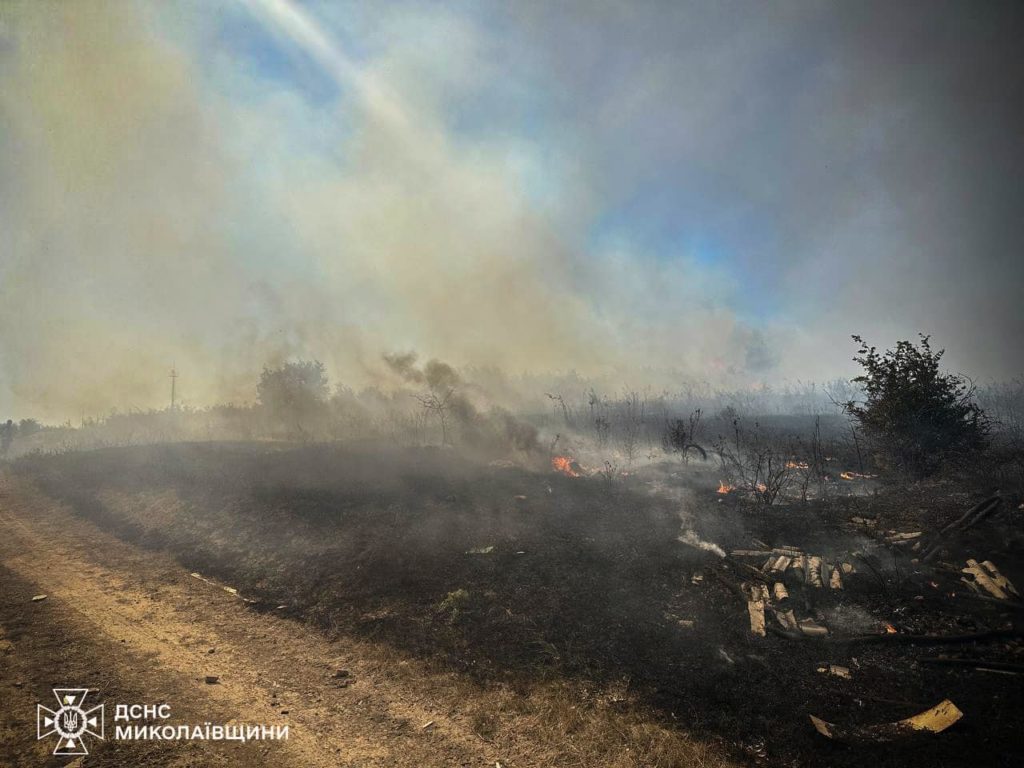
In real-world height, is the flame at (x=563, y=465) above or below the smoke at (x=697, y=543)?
above

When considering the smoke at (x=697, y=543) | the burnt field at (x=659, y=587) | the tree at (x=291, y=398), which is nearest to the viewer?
the burnt field at (x=659, y=587)

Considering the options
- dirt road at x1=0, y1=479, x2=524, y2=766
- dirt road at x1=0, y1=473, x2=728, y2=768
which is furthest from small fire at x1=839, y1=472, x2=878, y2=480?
dirt road at x1=0, y1=479, x2=524, y2=766

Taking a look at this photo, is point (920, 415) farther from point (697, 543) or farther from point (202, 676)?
point (202, 676)

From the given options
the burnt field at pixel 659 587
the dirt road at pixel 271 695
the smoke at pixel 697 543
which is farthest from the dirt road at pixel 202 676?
the smoke at pixel 697 543

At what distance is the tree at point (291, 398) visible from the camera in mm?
40969

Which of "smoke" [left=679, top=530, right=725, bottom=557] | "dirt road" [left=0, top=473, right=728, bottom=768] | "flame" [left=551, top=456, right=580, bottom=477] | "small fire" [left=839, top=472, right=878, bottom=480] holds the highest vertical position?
"flame" [left=551, top=456, right=580, bottom=477]

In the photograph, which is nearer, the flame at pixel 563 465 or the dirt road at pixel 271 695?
the dirt road at pixel 271 695

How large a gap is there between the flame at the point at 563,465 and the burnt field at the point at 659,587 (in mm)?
4241

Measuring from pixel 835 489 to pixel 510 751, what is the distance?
823 inches

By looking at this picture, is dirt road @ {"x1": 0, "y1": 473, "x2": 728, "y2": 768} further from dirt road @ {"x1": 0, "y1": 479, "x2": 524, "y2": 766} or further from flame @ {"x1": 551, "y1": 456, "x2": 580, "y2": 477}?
flame @ {"x1": 551, "y1": 456, "x2": 580, "y2": 477}

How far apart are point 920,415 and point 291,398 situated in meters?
45.0

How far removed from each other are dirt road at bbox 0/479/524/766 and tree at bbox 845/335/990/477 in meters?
23.0

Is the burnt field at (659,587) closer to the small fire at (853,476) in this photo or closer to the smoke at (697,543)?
the smoke at (697,543)

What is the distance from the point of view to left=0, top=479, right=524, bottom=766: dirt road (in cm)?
682
